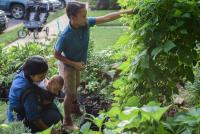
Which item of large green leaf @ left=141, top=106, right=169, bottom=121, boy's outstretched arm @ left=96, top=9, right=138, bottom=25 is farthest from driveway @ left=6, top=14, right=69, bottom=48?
large green leaf @ left=141, top=106, right=169, bottom=121

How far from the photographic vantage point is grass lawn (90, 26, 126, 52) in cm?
1418

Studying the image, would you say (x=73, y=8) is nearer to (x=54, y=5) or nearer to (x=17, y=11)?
(x=17, y=11)

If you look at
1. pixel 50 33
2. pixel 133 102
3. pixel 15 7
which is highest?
pixel 133 102

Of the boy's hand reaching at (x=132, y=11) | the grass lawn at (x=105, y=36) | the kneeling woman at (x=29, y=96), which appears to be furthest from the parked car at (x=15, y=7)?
the boy's hand reaching at (x=132, y=11)

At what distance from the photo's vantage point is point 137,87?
2.81 meters

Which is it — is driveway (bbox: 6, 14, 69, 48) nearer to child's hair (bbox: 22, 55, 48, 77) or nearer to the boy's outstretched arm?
the boy's outstretched arm

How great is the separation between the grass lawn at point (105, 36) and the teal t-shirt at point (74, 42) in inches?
303

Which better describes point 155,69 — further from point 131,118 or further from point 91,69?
point 91,69

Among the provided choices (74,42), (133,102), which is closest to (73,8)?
(74,42)

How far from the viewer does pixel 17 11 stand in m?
24.8

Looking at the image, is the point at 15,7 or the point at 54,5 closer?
the point at 15,7

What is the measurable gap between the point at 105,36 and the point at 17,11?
9753 millimetres

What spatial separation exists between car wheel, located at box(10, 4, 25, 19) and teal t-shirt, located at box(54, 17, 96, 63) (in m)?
19.7

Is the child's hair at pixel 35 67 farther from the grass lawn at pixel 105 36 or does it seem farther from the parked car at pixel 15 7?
the parked car at pixel 15 7
